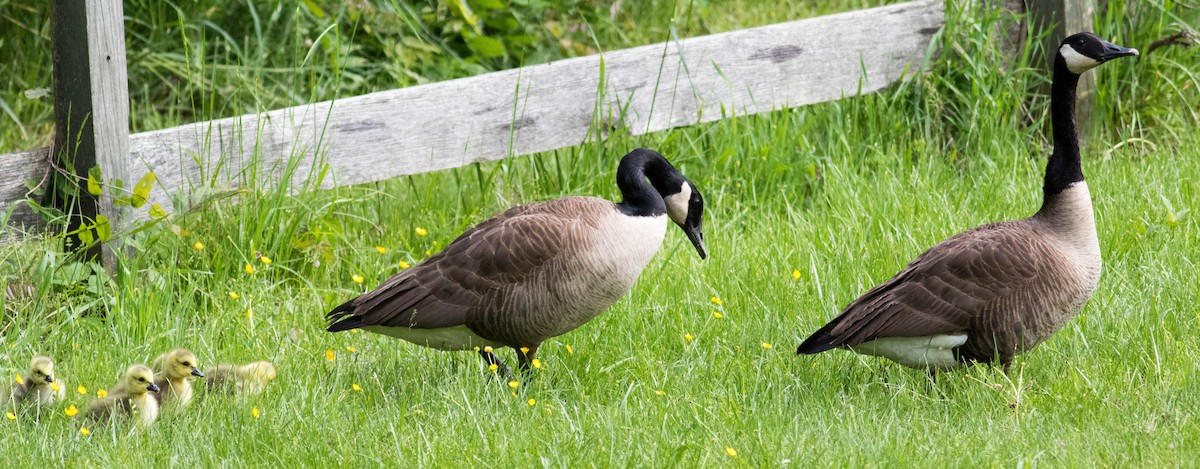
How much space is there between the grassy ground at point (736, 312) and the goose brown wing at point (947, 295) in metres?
0.24

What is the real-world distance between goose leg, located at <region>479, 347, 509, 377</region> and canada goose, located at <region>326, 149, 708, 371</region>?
77 millimetres

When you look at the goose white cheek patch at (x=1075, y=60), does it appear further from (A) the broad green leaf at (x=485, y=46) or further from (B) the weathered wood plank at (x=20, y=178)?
(B) the weathered wood plank at (x=20, y=178)

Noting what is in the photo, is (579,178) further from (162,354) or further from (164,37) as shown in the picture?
(164,37)

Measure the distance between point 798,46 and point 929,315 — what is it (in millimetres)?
2728

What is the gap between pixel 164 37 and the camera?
7453mm

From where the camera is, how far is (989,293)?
165 inches

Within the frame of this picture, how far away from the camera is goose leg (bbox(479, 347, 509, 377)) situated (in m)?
4.61

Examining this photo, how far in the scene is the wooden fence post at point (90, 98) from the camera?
15.6 ft

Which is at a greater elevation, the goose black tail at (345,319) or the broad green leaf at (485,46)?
the broad green leaf at (485,46)

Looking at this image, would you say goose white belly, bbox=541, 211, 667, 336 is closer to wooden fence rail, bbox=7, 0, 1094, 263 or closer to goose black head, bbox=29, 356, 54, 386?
wooden fence rail, bbox=7, 0, 1094, 263

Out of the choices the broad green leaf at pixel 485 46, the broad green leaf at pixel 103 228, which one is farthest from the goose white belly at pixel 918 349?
the broad green leaf at pixel 485 46

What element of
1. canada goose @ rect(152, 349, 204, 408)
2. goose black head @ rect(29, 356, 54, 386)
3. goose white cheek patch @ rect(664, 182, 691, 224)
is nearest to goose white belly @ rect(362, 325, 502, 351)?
canada goose @ rect(152, 349, 204, 408)

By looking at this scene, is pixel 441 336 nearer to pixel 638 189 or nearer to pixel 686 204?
pixel 638 189

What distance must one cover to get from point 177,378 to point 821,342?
2.16m
